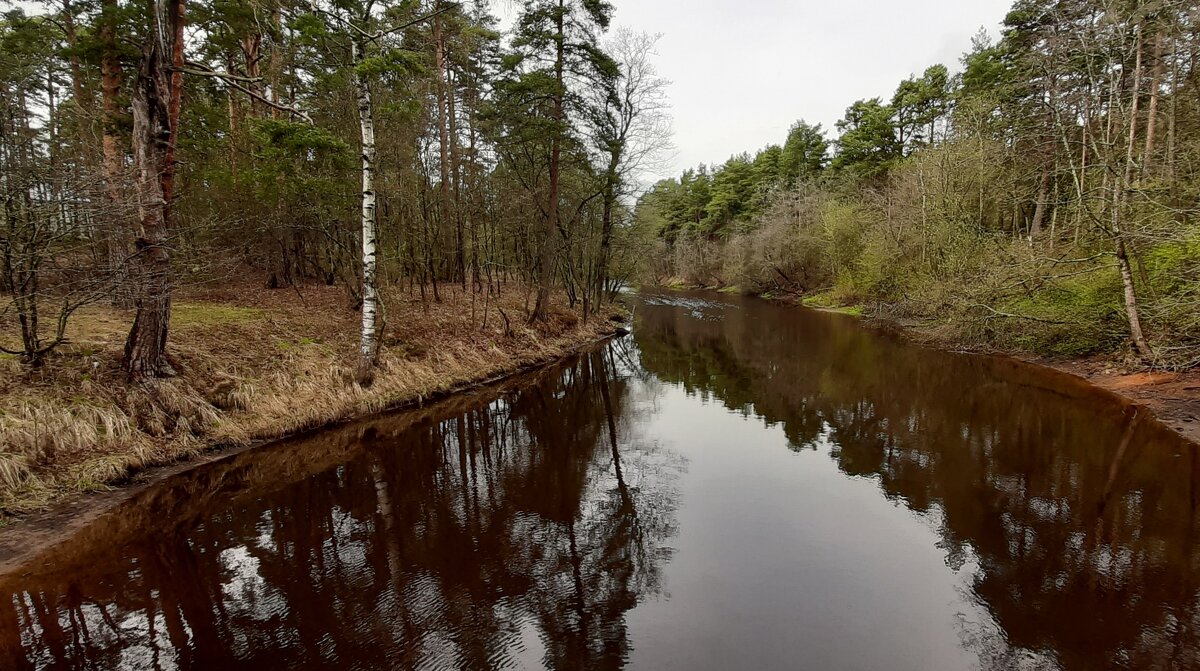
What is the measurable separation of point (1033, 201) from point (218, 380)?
26.0 metres

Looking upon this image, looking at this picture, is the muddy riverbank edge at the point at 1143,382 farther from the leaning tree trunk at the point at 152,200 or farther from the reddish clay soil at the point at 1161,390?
the leaning tree trunk at the point at 152,200

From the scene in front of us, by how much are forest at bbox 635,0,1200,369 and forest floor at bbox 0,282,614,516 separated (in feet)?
42.2

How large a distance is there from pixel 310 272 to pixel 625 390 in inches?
518

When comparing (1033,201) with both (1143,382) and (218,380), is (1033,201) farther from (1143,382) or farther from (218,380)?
(218,380)

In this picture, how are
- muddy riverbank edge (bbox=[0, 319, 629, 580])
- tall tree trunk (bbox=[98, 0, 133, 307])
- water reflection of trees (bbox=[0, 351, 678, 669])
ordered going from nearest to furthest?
water reflection of trees (bbox=[0, 351, 678, 669]) < muddy riverbank edge (bbox=[0, 319, 629, 580]) < tall tree trunk (bbox=[98, 0, 133, 307])

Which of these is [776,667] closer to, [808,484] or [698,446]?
[808,484]

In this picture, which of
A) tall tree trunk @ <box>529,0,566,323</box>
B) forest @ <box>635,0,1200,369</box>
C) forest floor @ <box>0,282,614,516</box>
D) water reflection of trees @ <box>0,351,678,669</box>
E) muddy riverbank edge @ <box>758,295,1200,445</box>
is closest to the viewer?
water reflection of trees @ <box>0,351,678,669</box>

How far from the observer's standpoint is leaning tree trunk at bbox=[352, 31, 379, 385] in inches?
373

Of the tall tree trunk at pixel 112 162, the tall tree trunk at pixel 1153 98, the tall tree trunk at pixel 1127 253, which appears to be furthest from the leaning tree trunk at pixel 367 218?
the tall tree trunk at pixel 1153 98

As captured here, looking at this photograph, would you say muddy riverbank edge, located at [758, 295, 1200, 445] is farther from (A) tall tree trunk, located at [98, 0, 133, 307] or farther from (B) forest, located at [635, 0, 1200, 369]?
(A) tall tree trunk, located at [98, 0, 133, 307]

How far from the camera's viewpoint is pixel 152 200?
7.42 m

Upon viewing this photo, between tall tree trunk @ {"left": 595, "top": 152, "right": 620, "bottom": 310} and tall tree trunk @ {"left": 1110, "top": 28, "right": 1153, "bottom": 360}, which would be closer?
tall tree trunk @ {"left": 1110, "top": 28, "right": 1153, "bottom": 360}

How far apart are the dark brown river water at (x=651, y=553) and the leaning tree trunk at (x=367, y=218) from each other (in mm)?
1743

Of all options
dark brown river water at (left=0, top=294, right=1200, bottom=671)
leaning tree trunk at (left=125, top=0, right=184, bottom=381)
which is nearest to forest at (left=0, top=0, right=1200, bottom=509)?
leaning tree trunk at (left=125, top=0, right=184, bottom=381)
